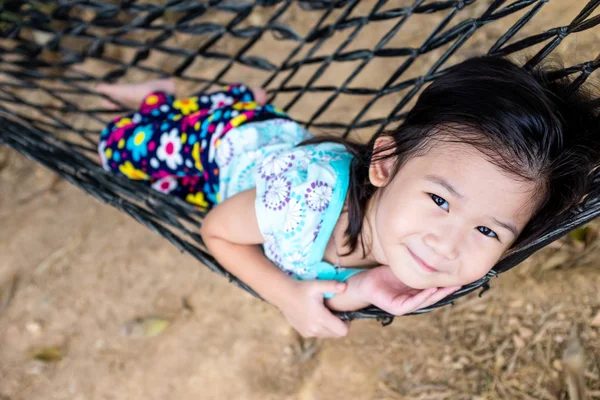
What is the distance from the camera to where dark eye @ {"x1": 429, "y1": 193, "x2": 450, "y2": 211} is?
82 centimetres

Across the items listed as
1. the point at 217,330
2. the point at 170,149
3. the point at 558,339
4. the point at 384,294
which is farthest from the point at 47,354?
the point at 558,339

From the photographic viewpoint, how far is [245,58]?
4.59ft

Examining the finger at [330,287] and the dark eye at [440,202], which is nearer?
the dark eye at [440,202]

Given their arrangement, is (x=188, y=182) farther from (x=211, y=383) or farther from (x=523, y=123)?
(x=523, y=123)

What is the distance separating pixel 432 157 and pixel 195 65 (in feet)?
5.31

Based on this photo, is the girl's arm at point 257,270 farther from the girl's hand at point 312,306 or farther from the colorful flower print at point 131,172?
the colorful flower print at point 131,172

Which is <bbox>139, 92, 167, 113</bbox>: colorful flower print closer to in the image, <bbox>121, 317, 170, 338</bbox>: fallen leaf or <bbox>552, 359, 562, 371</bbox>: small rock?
<bbox>121, 317, 170, 338</bbox>: fallen leaf

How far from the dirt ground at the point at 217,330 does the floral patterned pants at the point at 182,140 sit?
1.37 feet

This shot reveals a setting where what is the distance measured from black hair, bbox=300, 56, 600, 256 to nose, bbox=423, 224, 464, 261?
0.10m

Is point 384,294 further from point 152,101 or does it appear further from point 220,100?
point 152,101

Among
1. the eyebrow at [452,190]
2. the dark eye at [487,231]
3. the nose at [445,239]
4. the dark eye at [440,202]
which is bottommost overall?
the nose at [445,239]

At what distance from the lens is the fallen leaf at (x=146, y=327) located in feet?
5.41

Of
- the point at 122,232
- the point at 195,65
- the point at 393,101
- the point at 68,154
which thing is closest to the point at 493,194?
the point at 68,154

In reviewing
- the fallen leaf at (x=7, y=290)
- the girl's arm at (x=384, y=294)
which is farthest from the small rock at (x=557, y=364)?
the fallen leaf at (x=7, y=290)
